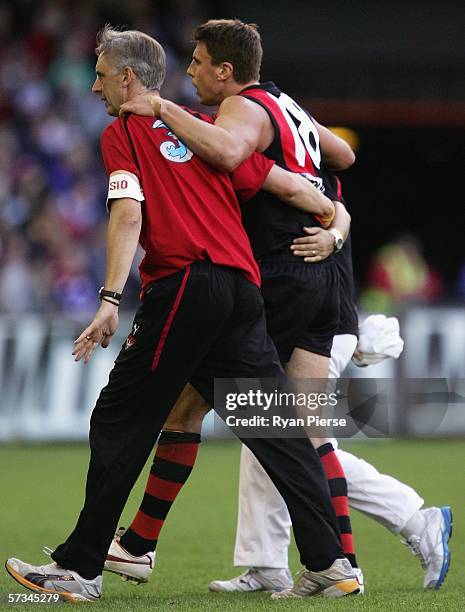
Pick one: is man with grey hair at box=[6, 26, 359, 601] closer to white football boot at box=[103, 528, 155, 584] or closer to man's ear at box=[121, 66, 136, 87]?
man's ear at box=[121, 66, 136, 87]

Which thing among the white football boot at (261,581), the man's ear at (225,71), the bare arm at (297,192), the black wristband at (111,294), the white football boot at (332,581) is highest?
the man's ear at (225,71)

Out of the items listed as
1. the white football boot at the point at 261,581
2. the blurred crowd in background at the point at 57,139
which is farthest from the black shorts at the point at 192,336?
the blurred crowd in background at the point at 57,139

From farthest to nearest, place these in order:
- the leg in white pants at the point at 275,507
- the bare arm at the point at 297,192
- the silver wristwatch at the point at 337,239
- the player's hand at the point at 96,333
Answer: the leg in white pants at the point at 275,507, the silver wristwatch at the point at 337,239, the bare arm at the point at 297,192, the player's hand at the point at 96,333

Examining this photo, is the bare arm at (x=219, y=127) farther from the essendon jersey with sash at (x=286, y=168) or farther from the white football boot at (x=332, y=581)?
the white football boot at (x=332, y=581)

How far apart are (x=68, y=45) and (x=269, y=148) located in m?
12.5

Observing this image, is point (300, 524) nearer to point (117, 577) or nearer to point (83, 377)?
point (117, 577)

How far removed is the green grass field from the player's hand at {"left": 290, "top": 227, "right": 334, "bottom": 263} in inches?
55.1

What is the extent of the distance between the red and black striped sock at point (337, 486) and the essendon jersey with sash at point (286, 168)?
87cm

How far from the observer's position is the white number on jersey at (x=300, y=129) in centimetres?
523

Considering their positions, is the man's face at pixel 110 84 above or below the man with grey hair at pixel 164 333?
above

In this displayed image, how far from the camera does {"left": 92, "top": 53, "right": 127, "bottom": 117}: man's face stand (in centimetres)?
496

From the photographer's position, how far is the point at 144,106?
16.1 feet

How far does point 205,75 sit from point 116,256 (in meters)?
0.93

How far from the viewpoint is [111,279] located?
15.6ft
